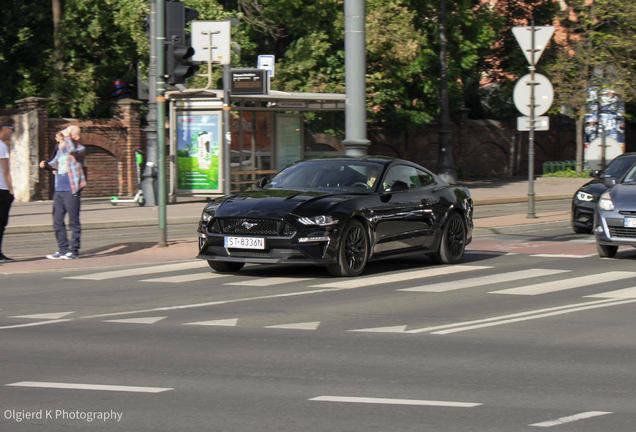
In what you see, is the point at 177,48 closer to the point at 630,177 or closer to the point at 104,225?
the point at 104,225

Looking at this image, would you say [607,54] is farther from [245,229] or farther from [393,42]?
[245,229]

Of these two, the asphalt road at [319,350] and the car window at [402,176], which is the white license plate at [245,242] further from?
the car window at [402,176]

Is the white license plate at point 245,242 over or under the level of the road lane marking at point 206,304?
over

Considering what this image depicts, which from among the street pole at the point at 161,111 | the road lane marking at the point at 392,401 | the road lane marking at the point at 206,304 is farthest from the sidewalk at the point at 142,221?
the road lane marking at the point at 392,401

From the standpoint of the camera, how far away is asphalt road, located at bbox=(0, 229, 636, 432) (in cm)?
543

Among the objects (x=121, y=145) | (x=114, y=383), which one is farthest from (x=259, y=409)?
(x=121, y=145)

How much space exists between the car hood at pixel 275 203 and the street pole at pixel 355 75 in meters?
3.93

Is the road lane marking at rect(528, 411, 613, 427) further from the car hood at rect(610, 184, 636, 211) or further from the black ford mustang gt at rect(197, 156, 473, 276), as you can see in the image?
the car hood at rect(610, 184, 636, 211)

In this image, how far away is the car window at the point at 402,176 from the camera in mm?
12430

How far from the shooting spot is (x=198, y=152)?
25.1m

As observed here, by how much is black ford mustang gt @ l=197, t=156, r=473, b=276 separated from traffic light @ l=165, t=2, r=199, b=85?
8.38 ft

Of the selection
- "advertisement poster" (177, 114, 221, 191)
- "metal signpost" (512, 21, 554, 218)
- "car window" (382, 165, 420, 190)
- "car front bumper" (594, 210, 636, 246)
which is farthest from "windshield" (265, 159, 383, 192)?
"advertisement poster" (177, 114, 221, 191)

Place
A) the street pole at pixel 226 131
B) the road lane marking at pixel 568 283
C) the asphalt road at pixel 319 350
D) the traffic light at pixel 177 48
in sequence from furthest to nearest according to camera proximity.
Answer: the street pole at pixel 226 131 < the traffic light at pixel 177 48 < the road lane marking at pixel 568 283 < the asphalt road at pixel 319 350

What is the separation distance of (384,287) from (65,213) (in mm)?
4981
